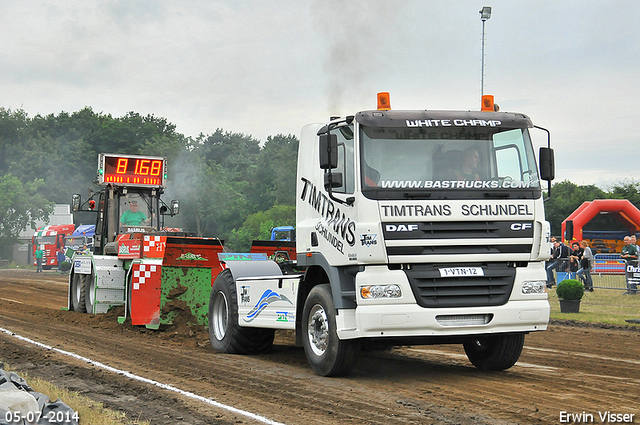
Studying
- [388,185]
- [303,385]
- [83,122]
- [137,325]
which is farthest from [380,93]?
[83,122]

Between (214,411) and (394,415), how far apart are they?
164 centimetres

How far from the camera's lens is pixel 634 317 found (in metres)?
15.8

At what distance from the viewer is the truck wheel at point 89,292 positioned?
16.7 metres

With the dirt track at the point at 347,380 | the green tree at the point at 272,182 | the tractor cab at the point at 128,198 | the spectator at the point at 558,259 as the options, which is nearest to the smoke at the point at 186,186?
the green tree at the point at 272,182

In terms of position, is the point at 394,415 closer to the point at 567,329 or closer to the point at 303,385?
the point at 303,385

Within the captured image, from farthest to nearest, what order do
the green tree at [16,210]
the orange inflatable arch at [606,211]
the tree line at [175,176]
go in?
1. the green tree at [16,210]
2. the tree line at [175,176]
3. the orange inflatable arch at [606,211]

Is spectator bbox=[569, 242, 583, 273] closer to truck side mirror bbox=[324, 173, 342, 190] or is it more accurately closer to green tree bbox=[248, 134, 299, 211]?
truck side mirror bbox=[324, 173, 342, 190]

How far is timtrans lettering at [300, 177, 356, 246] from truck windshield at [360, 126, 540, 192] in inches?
19.2

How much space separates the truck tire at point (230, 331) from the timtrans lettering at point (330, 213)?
2422mm

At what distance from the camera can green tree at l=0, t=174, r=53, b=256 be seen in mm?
60062

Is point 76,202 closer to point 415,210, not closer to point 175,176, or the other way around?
point 415,210

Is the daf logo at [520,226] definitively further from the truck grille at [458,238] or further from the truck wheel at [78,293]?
the truck wheel at [78,293]

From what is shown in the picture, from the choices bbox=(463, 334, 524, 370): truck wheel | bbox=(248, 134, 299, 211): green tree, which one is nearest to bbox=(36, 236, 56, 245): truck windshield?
bbox=(248, 134, 299, 211): green tree

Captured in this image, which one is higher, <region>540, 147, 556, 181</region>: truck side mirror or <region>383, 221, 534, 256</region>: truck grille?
<region>540, 147, 556, 181</region>: truck side mirror
